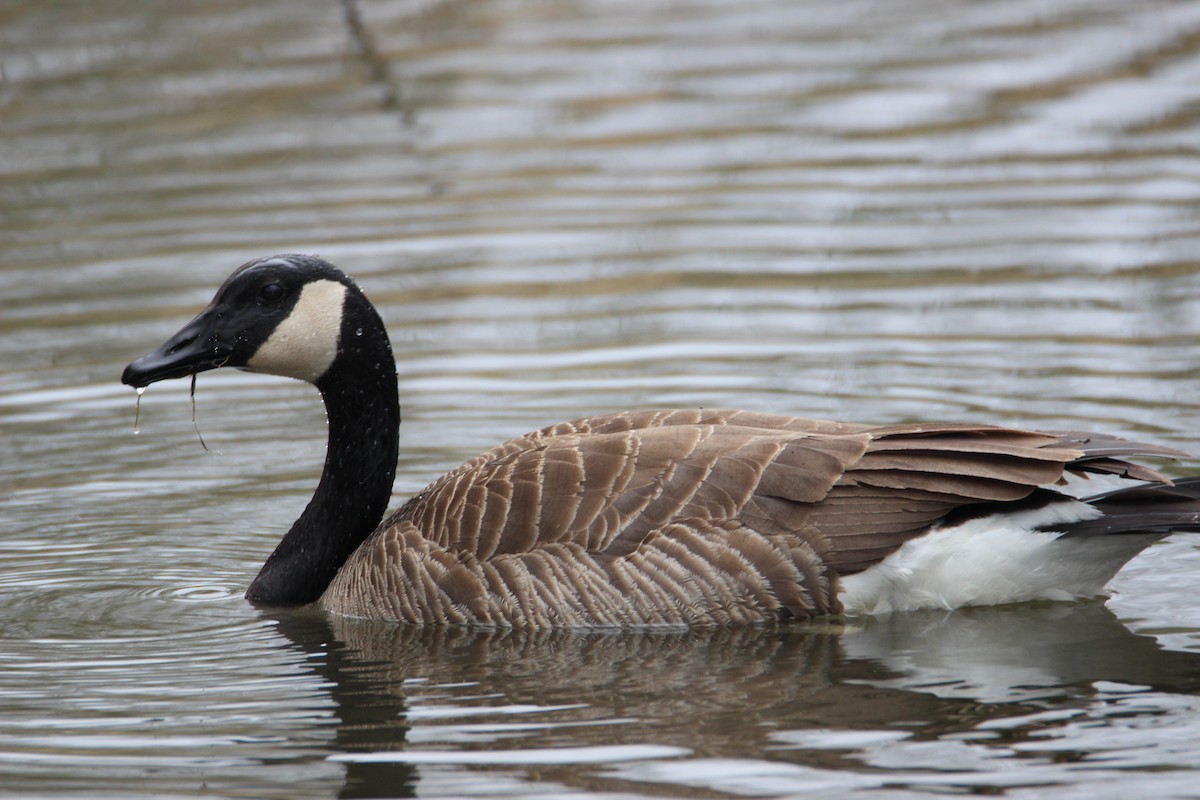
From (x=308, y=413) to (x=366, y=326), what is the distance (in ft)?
10.6

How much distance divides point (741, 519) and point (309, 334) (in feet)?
7.41

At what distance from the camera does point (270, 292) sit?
856 centimetres

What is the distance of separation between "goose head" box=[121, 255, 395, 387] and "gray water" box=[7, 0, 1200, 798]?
3.93 feet

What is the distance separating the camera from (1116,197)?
584 inches

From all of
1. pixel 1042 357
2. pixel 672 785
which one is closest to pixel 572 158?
pixel 1042 357

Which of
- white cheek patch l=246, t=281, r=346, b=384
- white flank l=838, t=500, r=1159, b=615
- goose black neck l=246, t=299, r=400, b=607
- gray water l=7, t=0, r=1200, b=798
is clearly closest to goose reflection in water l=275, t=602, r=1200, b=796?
gray water l=7, t=0, r=1200, b=798

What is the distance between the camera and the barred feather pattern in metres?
7.79

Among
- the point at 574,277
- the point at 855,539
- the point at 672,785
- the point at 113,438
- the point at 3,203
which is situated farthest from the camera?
the point at 3,203

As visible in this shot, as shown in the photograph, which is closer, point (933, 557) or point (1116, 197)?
point (933, 557)

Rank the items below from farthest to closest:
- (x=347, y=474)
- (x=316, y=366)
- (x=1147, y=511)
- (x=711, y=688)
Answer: (x=347, y=474), (x=316, y=366), (x=1147, y=511), (x=711, y=688)

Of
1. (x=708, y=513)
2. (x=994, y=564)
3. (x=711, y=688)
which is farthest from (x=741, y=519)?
(x=994, y=564)

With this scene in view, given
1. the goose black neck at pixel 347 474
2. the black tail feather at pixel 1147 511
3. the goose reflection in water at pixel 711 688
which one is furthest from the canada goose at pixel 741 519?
the goose black neck at pixel 347 474

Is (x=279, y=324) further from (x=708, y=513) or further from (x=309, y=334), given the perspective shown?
(x=708, y=513)

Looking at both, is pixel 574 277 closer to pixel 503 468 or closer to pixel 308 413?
pixel 308 413
